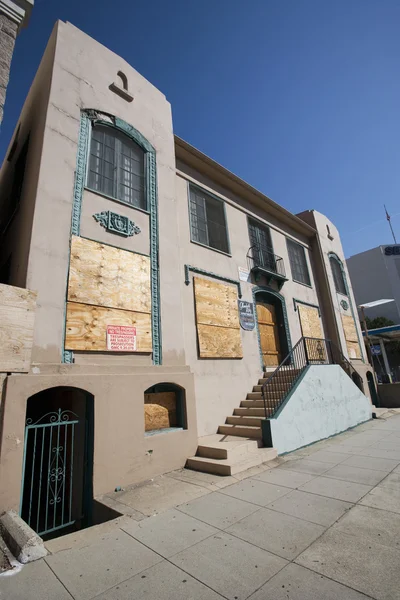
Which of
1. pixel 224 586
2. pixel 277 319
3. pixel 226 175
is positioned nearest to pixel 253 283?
pixel 277 319

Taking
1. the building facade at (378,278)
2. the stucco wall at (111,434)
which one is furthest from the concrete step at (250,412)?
the building facade at (378,278)

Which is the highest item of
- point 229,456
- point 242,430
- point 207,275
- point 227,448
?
point 207,275

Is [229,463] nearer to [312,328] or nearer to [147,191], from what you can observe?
[147,191]

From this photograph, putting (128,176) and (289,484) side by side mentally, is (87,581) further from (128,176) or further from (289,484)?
(128,176)

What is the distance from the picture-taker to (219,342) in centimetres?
933

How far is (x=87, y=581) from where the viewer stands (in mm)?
2816

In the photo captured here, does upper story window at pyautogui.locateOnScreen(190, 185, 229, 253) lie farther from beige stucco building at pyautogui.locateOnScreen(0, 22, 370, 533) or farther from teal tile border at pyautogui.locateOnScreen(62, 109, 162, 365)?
teal tile border at pyautogui.locateOnScreen(62, 109, 162, 365)

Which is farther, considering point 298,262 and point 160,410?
point 298,262

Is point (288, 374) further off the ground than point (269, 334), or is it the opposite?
point (269, 334)

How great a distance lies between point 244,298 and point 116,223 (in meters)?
5.45

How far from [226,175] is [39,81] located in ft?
21.4

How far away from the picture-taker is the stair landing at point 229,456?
5.98 m

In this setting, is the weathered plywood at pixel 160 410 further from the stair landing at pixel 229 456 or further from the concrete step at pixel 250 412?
the concrete step at pixel 250 412

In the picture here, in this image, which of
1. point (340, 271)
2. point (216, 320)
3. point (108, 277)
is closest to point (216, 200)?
point (216, 320)
